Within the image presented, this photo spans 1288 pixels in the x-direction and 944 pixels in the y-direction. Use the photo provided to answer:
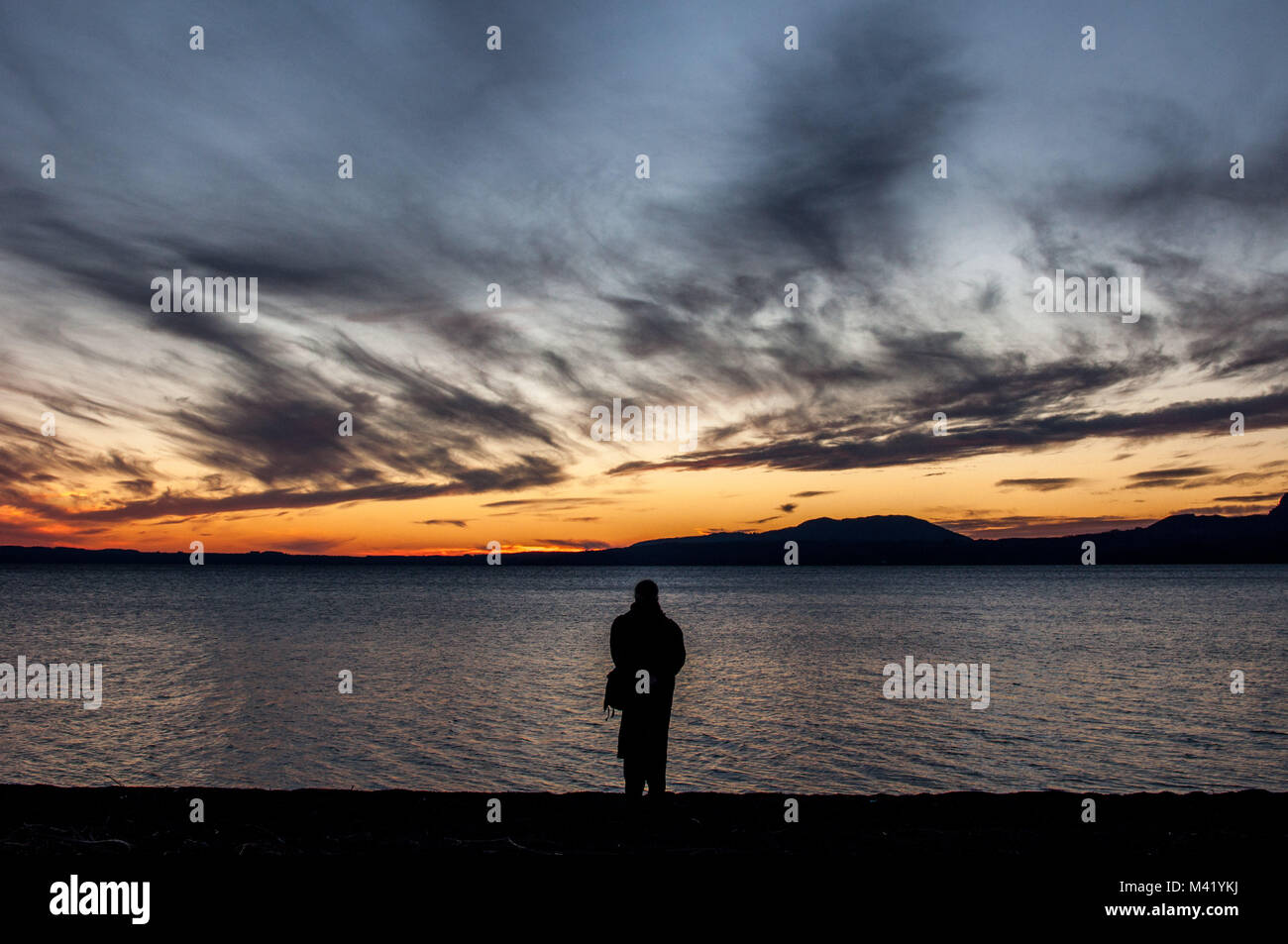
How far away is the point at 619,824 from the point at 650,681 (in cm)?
137

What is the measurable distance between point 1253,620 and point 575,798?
82.5 metres

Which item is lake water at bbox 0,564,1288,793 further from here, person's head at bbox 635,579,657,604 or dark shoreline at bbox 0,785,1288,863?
person's head at bbox 635,579,657,604

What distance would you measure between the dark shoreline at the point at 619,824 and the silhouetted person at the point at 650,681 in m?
0.38

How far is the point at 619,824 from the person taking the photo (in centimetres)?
798

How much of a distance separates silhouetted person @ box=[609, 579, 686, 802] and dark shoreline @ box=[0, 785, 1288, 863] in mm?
384

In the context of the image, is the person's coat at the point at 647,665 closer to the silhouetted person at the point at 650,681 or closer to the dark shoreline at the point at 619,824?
the silhouetted person at the point at 650,681

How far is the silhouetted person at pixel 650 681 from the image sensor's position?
8.45 meters

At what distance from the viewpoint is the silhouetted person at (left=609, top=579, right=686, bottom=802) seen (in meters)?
8.45

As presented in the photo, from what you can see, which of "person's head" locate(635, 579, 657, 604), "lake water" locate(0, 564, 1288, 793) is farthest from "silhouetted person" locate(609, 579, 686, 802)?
"lake water" locate(0, 564, 1288, 793)

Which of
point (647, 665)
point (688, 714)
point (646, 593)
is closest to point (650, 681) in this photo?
point (647, 665)

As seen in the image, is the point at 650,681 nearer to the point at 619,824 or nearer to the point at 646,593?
the point at 646,593

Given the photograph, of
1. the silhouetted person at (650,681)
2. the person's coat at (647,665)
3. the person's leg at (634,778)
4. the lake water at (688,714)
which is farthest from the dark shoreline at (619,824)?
the lake water at (688,714)
